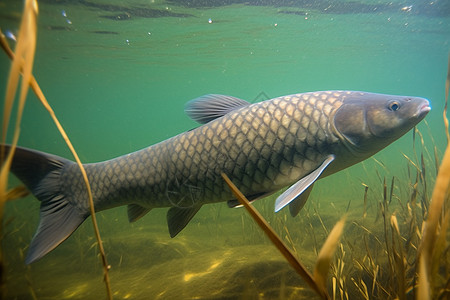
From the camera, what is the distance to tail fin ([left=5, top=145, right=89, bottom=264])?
3055 millimetres

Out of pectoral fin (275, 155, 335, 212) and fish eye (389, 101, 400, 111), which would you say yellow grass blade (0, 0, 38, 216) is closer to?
pectoral fin (275, 155, 335, 212)

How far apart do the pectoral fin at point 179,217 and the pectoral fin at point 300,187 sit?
130 centimetres

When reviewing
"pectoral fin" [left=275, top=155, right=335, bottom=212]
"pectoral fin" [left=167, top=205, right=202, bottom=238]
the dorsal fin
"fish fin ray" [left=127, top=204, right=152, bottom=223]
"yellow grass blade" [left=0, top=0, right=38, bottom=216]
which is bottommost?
"pectoral fin" [left=167, top=205, right=202, bottom=238]

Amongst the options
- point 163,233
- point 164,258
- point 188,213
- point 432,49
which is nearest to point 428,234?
point 188,213

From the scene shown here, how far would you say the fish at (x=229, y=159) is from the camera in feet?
9.30

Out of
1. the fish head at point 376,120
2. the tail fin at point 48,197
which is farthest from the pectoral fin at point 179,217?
the fish head at point 376,120

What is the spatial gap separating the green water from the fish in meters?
0.92

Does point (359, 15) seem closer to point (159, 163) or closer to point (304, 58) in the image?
point (304, 58)

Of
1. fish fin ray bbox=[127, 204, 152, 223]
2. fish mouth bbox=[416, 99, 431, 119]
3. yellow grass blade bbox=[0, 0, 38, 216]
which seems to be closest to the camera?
yellow grass blade bbox=[0, 0, 38, 216]

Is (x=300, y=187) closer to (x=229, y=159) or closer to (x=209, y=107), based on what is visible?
(x=229, y=159)

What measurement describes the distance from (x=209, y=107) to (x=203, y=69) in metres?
29.4

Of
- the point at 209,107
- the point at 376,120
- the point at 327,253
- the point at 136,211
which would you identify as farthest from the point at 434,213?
the point at 136,211

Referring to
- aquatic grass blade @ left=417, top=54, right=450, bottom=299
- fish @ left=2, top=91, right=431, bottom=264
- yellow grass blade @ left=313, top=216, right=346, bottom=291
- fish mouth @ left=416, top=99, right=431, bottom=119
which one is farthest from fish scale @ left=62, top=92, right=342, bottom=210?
yellow grass blade @ left=313, top=216, right=346, bottom=291

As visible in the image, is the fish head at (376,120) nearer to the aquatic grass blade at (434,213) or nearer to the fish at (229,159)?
the fish at (229,159)
